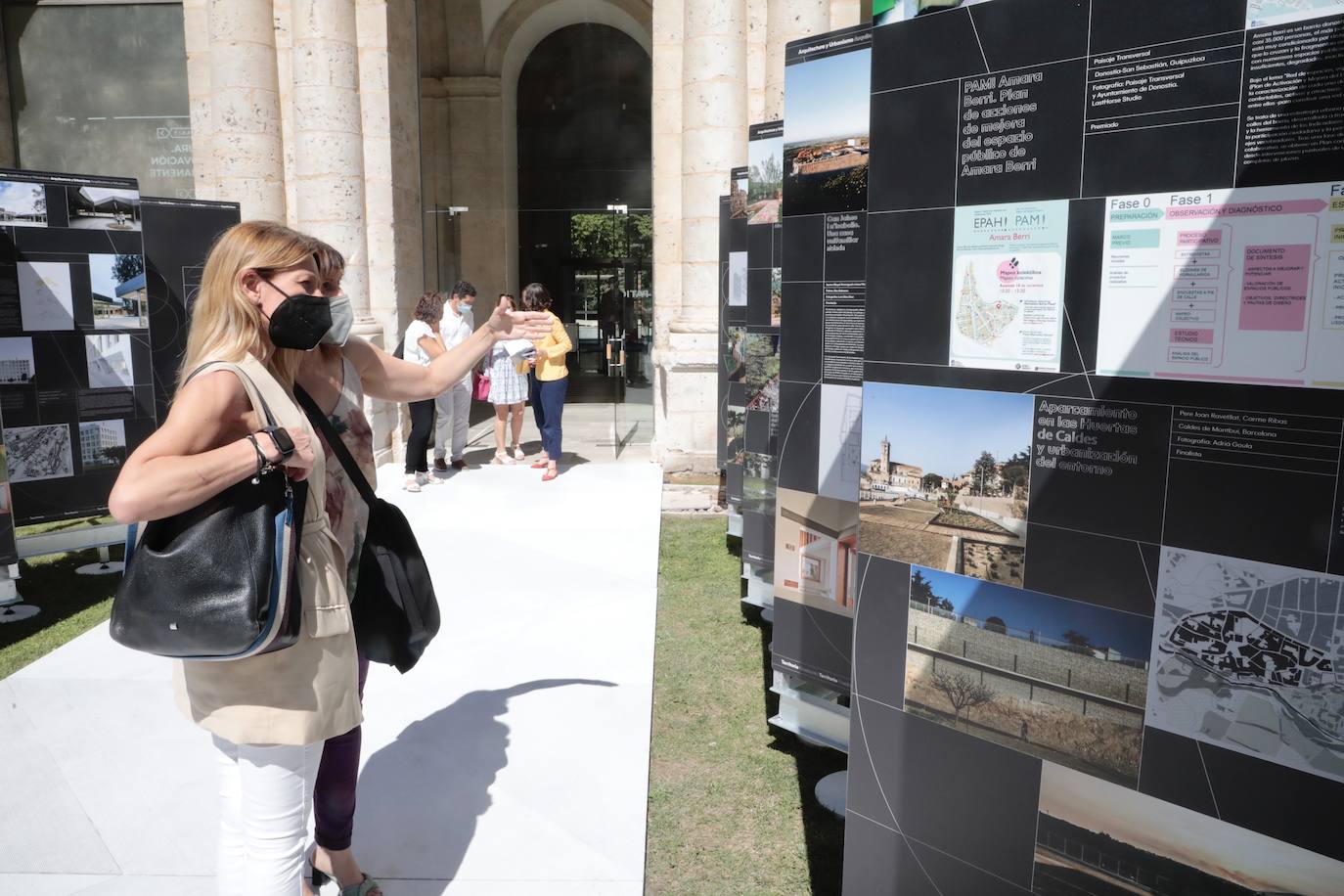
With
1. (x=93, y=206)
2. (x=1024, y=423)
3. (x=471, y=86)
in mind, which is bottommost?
(x=1024, y=423)

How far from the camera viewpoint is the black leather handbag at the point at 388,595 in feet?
8.65

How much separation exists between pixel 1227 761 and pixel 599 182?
57.5 ft

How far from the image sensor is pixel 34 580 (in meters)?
6.77

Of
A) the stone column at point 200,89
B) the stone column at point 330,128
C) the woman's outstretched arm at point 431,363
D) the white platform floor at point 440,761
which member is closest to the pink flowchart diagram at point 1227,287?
the woman's outstretched arm at point 431,363

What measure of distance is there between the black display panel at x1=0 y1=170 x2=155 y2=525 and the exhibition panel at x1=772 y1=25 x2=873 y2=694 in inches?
201

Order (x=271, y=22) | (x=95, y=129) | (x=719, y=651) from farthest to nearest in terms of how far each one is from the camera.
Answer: (x=95, y=129) < (x=271, y=22) < (x=719, y=651)

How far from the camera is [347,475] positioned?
99.6 inches

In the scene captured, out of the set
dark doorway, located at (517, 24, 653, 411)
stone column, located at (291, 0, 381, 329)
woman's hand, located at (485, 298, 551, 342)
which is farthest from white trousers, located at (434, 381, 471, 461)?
woman's hand, located at (485, 298, 551, 342)

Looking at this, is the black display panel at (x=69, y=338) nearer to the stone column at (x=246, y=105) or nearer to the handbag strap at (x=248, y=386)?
the stone column at (x=246, y=105)

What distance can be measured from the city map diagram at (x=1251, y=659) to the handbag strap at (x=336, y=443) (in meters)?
1.96

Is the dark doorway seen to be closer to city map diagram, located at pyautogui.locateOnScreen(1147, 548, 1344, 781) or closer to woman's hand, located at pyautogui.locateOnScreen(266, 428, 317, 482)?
woman's hand, located at pyautogui.locateOnScreen(266, 428, 317, 482)

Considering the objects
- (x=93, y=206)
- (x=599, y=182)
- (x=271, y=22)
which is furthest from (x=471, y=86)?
(x=93, y=206)

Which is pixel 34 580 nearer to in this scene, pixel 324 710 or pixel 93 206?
pixel 93 206

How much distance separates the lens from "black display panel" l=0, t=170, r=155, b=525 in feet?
20.1
